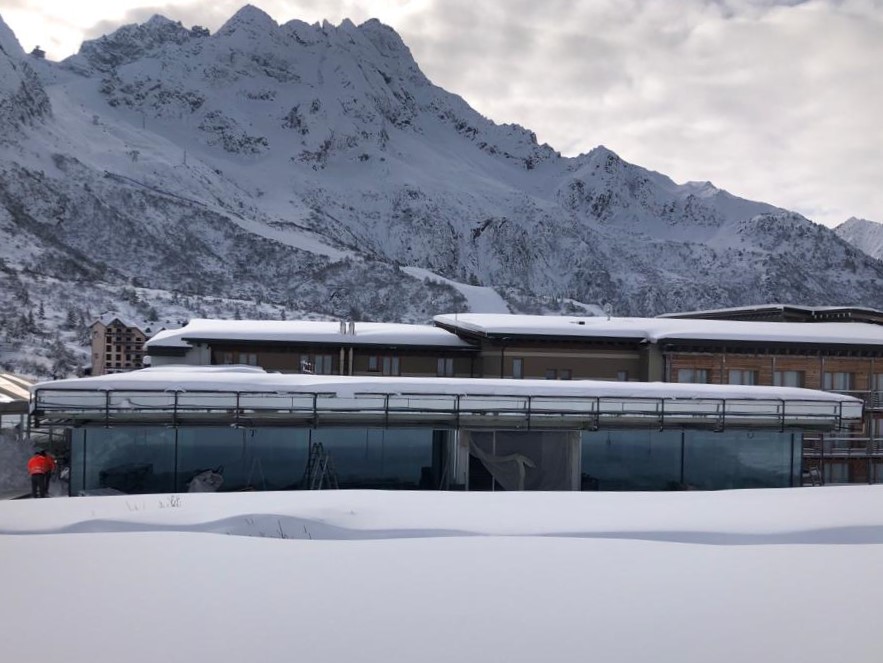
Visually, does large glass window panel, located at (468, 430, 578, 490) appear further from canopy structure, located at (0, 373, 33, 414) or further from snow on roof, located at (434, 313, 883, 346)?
canopy structure, located at (0, 373, 33, 414)

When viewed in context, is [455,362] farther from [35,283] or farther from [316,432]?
[35,283]

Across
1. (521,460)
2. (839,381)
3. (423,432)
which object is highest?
(839,381)

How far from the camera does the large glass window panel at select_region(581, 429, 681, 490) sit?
21594 mm

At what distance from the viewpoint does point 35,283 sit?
230 ft

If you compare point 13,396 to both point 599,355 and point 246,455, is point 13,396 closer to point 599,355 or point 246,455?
point 246,455

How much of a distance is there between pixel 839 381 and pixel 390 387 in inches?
871

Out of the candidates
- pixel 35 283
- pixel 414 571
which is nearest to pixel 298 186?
pixel 35 283

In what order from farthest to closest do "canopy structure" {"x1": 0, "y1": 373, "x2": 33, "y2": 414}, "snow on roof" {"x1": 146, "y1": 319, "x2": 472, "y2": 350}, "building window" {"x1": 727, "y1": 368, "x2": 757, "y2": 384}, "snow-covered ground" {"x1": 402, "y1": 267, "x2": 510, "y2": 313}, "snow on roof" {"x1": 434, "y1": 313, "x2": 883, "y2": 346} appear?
"snow-covered ground" {"x1": 402, "y1": 267, "x2": 510, "y2": 313}
"building window" {"x1": 727, "y1": 368, "x2": 757, "y2": 384}
"snow on roof" {"x1": 146, "y1": 319, "x2": 472, "y2": 350}
"snow on roof" {"x1": 434, "y1": 313, "x2": 883, "y2": 346}
"canopy structure" {"x1": 0, "y1": 373, "x2": 33, "y2": 414}

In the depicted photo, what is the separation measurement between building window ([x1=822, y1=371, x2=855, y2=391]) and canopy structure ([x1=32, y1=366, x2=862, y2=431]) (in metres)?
9.29

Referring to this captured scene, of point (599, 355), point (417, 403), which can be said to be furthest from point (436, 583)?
point (599, 355)

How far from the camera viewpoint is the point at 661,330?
3055cm

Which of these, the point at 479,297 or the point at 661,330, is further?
the point at 479,297

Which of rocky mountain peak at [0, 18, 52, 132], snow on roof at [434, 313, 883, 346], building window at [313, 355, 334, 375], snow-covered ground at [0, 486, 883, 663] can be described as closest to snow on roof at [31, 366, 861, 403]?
snow on roof at [434, 313, 883, 346]

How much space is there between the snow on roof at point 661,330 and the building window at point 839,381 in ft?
5.39
